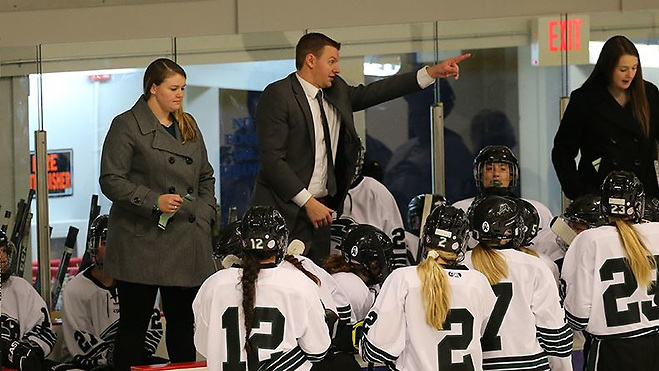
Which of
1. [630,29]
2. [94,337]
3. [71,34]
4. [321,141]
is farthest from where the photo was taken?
[71,34]

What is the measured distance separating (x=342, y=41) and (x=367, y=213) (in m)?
1.13

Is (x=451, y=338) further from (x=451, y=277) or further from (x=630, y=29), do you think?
(x=630, y=29)

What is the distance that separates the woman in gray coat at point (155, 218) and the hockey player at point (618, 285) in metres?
1.54

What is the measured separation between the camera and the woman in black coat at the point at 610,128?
228 inches

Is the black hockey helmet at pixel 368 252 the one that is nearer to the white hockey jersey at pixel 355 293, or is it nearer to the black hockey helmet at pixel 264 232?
the white hockey jersey at pixel 355 293

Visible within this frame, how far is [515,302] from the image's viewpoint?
471cm

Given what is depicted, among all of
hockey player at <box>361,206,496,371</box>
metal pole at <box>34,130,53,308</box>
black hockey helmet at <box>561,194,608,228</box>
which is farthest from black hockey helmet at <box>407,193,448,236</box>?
hockey player at <box>361,206,496,371</box>

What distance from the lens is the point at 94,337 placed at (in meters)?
6.56

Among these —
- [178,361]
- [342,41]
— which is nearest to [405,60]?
[342,41]

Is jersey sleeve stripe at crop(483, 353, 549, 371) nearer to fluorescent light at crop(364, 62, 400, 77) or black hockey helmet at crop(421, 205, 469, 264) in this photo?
black hockey helmet at crop(421, 205, 469, 264)

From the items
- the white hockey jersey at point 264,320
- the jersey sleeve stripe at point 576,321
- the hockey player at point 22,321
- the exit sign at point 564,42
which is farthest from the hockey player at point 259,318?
the exit sign at point 564,42

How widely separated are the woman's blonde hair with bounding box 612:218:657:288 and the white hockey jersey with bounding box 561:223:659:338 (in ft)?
0.07

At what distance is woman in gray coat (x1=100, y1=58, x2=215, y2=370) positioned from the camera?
4969 millimetres

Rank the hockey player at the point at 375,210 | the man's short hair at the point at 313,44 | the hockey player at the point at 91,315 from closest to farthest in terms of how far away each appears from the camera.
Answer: the man's short hair at the point at 313,44 → the hockey player at the point at 91,315 → the hockey player at the point at 375,210
